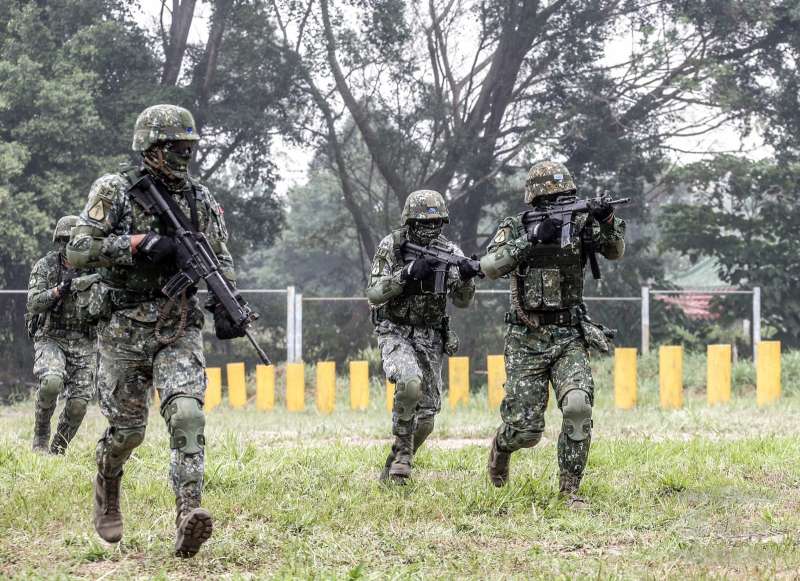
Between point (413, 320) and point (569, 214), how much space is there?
1.47m

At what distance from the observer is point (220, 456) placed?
27.0ft

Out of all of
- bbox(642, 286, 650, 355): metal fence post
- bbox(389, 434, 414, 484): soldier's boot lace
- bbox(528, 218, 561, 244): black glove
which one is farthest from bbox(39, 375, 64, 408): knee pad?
bbox(642, 286, 650, 355): metal fence post

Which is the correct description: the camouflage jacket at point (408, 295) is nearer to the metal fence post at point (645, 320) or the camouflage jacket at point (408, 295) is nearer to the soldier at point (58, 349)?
the soldier at point (58, 349)

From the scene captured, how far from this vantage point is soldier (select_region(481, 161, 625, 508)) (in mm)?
6691

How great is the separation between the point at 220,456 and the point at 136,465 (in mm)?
618

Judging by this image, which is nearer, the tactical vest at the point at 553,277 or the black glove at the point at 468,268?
the tactical vest at the point at 553,277

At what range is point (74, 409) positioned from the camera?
354 inches

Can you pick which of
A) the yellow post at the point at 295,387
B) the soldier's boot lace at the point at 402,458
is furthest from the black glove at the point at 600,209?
the yellow post at the point at 295,387

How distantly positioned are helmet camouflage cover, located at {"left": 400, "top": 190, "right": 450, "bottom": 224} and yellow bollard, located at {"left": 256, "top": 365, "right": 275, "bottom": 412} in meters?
7.41

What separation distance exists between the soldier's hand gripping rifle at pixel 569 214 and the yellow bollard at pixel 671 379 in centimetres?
680

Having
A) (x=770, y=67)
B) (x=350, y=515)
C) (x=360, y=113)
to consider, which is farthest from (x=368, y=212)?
(x=350, y=515)

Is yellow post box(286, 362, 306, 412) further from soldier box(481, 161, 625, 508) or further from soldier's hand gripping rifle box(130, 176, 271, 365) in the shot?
soldier's hand gripping rifle box(130, 176, 271, 365)

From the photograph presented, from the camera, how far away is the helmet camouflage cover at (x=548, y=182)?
6.96 meters

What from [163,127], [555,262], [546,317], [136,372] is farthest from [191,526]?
[555,262]
